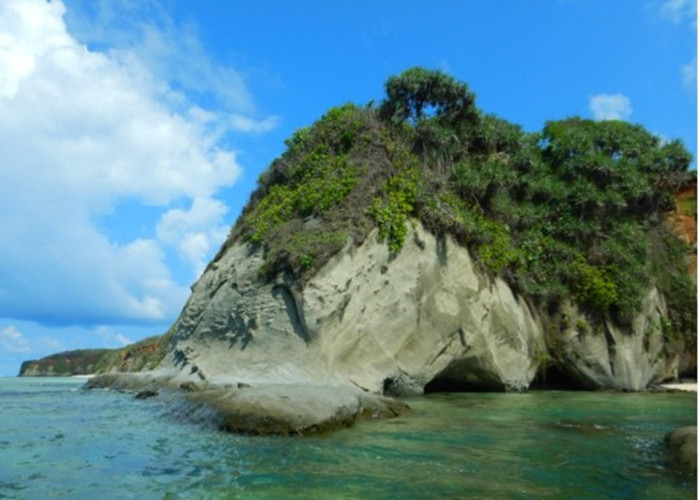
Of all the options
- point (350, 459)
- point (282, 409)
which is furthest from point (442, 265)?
point (350, 459)

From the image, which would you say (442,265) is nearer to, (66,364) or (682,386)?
(682,386)

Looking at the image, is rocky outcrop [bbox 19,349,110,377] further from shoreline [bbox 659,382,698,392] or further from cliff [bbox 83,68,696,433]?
shoreline [bbox 659,382,698,392]

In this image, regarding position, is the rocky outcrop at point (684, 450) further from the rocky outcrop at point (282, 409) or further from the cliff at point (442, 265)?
the cliff at point (442, 265)

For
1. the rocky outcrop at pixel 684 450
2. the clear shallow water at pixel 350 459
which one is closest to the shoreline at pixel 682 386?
the clear shallow water at pixel 350 459

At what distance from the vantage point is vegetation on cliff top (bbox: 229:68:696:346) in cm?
1831

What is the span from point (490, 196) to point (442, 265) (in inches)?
177

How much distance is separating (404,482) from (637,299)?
19.1 meters

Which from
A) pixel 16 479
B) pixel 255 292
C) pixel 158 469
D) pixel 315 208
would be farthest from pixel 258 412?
pixel 315 208

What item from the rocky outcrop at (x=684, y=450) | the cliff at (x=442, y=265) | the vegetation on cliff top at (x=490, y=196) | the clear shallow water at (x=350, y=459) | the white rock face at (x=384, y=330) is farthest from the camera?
the vegetation on cliff top at (x=490, y=196)

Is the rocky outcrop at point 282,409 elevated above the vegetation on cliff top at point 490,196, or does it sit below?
below

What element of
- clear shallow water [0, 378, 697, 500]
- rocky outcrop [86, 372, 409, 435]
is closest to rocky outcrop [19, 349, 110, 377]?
rocky outcrop [86, 372, 409, 435]

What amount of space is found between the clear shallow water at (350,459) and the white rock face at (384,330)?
4.63 m

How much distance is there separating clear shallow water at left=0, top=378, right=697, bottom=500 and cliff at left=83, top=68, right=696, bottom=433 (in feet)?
7.95

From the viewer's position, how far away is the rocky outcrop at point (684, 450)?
710cm
